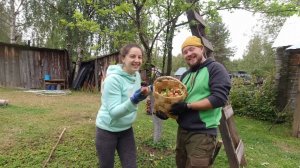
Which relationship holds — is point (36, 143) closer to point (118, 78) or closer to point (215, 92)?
point (118, 78)

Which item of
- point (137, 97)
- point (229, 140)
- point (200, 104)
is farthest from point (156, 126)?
point (137, 97)

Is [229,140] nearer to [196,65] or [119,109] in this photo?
[196,65]

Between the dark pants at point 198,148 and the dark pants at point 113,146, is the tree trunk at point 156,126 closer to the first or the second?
the dark pants at point 113,146

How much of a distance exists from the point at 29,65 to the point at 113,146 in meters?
13.3

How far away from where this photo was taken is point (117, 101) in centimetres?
250

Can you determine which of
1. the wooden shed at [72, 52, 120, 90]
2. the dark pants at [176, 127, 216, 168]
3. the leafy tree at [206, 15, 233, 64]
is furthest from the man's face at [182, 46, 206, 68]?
the leafy tree at [206, 15, 233, 64]

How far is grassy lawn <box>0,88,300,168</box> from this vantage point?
4285 mm

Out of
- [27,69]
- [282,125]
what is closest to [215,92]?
[282,125]

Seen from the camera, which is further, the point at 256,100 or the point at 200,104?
the point at 256,100

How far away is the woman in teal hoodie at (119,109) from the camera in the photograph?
2.50 metres

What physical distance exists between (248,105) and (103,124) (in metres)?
8.14

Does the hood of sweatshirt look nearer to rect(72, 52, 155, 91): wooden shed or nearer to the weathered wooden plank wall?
the weathered wooden plank wall

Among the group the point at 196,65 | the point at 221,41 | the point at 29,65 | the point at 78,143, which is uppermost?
the point at 221,41

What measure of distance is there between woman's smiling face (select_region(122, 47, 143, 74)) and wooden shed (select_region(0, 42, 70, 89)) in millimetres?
12969
